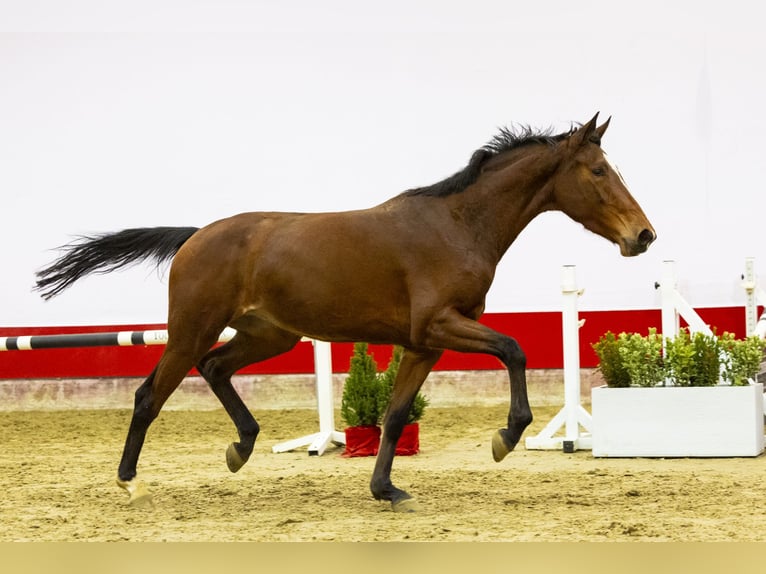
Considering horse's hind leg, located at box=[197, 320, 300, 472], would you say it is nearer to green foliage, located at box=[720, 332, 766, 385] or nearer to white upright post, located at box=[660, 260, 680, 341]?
white upright post, located at box=[660, 260, 680, 341]

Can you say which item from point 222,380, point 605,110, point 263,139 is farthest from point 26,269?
point 605,110

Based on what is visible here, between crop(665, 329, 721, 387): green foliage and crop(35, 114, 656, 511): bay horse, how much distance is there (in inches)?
75.6

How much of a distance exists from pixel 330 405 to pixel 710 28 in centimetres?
537

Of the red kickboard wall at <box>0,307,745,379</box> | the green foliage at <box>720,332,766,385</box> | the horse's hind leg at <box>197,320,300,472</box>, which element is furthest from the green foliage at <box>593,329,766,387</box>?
the red kickboard wall at <box>0,307,745,379</box>

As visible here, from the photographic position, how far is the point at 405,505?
5.02 m

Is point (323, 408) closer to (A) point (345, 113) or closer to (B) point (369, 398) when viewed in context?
(B) point (369, 398)

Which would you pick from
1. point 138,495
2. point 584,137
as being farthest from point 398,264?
point 138,495

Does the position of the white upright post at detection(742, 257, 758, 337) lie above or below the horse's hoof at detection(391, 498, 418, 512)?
above

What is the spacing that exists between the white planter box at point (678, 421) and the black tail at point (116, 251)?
9.77 ft

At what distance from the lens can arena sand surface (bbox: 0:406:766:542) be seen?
4426 mm

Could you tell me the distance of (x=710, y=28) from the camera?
9.81 metres

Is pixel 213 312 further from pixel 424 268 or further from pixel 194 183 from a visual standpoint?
pixel 194 183

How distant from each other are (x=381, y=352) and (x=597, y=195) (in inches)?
201

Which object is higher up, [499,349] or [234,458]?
[499,349]
